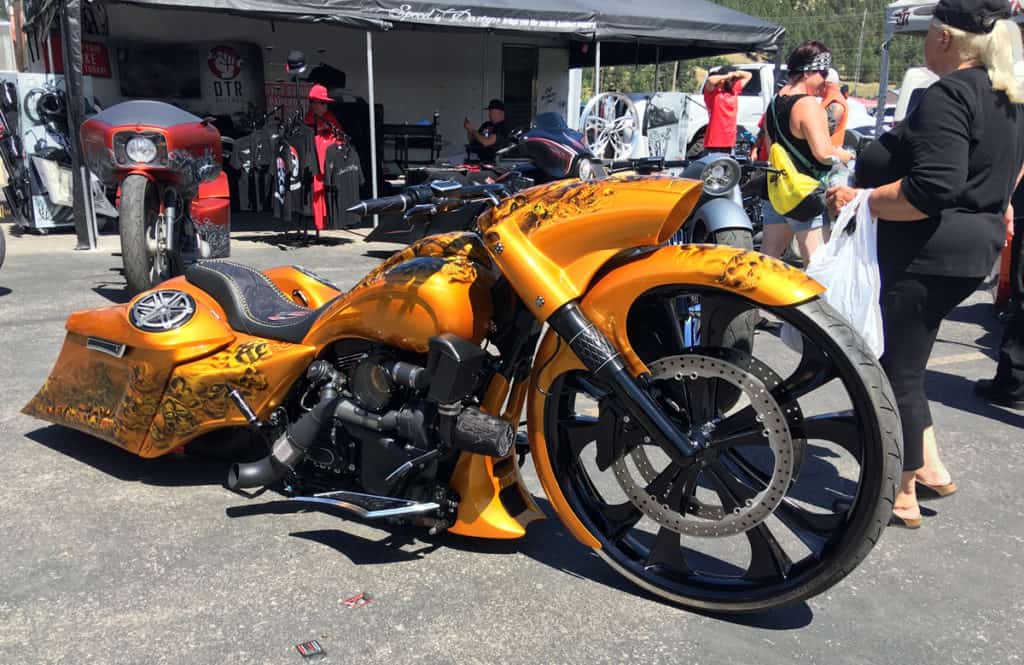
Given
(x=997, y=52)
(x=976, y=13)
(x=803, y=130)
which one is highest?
(x=976, y=13)

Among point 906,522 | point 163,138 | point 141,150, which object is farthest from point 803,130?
point 141,150

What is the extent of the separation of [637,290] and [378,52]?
1422 centimetres

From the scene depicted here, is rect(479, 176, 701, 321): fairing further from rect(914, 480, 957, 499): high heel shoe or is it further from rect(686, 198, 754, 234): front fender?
rect(686, 198, 754, 234): front fender

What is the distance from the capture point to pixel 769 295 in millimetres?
2203

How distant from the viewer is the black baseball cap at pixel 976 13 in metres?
2.76

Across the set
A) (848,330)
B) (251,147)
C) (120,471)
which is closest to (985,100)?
(848,330)

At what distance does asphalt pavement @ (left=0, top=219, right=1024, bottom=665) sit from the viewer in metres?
2.41

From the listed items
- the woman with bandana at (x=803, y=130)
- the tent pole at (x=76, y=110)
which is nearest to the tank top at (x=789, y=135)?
the woman with bandana at (x=803, y=130)

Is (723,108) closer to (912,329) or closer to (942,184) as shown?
(912,329)

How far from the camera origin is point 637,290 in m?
2.36

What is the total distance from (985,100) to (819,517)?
60.0 inches

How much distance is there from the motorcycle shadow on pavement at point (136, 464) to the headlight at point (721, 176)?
2.31 meters

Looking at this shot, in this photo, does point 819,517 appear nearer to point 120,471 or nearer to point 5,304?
point 120,471

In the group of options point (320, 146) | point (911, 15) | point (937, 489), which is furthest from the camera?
point (911, 15)
